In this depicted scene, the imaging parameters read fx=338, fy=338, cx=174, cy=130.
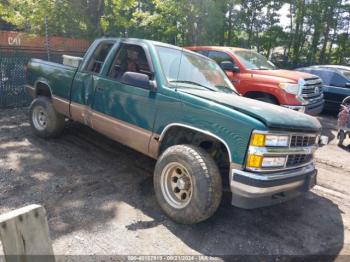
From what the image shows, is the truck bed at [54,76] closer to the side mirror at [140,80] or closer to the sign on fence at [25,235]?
the side mirror at [140,80]

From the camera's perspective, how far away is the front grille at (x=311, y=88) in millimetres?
7458

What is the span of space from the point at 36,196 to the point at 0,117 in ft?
14.4

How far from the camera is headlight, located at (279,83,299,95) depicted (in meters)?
7.21

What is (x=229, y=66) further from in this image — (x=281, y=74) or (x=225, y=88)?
(x=225, y=88)

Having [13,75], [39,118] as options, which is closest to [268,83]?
[39,118]

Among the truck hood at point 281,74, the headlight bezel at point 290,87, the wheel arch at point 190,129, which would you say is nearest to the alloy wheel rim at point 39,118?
the wheel arch at point 190,129

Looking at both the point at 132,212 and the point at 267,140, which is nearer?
the point at 267,140

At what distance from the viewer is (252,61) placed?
8414mm

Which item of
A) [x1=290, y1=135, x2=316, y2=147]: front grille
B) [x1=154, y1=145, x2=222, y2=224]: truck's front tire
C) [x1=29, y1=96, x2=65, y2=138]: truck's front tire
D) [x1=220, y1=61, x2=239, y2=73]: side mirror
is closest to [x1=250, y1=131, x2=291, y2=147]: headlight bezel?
[x1=290, y1=135, x2=316, y2=147]: front grille

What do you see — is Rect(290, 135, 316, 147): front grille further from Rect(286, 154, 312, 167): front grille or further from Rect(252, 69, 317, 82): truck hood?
Rect(252, 69, 317, 82): truck hood

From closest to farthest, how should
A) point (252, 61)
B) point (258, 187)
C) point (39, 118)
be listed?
point (258, 187) → point (39, 118) → point (252, 61)

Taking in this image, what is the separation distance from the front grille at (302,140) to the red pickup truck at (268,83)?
3.43m

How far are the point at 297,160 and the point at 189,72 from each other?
1761 mm

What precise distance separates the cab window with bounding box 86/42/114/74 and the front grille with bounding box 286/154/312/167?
2979 millimetres
